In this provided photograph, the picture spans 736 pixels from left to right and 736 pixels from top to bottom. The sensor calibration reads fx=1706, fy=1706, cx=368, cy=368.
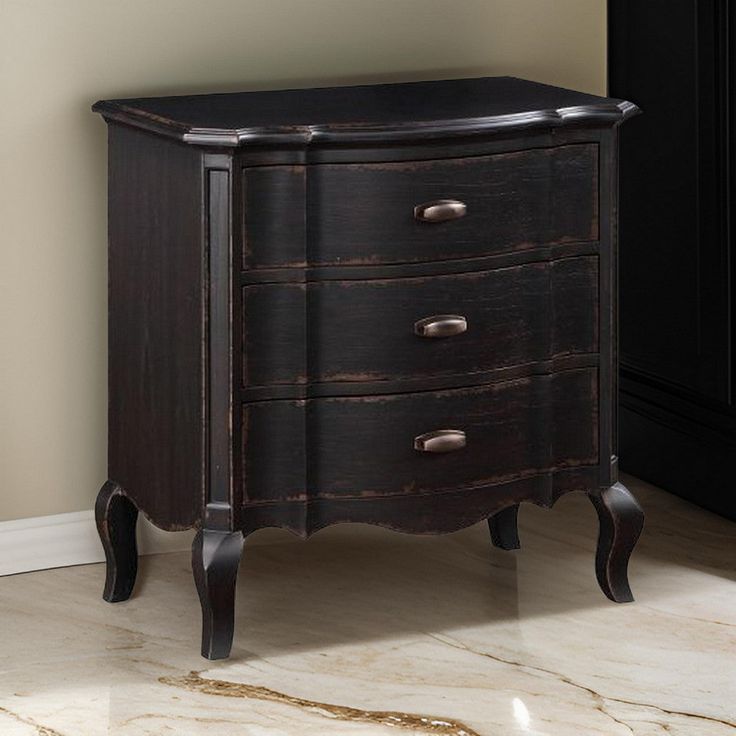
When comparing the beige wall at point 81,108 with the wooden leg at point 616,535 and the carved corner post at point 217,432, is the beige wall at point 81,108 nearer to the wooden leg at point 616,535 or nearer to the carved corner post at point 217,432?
the carved corner post at point 217,432

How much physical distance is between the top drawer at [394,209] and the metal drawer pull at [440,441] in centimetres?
26

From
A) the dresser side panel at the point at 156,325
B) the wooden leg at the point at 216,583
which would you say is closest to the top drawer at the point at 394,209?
the dresser side panel at the point at 156,325

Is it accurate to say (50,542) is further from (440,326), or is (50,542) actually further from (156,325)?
(440,326)

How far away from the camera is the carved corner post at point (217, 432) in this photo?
2.35 metres

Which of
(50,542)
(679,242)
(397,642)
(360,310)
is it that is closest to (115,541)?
(50,542)

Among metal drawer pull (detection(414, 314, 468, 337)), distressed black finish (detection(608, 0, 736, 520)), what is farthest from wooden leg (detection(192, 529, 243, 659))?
distressed black finish (detection(608, 0, 736, 520))

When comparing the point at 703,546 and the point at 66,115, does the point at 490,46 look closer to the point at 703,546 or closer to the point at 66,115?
the point at 66,115

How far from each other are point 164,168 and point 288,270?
10.0 inches

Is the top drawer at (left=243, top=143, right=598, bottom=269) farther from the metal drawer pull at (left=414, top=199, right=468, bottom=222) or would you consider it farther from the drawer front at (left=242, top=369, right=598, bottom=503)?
the drawer front at (left=242, top=369, right=598, bottom=503)

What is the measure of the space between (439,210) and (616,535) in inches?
24.6

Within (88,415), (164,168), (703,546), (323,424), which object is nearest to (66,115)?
(164,168)

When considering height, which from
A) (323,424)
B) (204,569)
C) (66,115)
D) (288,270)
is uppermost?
(66,115)

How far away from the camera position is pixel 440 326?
2.43 metres

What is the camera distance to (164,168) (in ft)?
8.07
